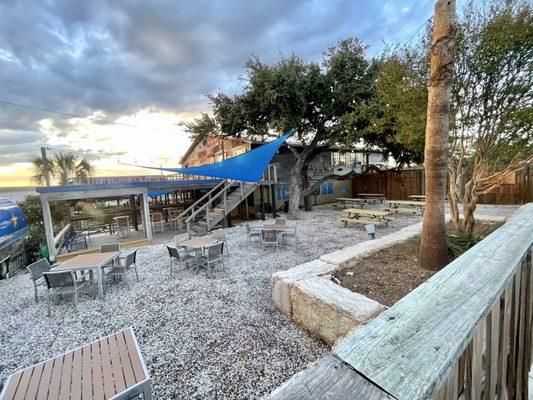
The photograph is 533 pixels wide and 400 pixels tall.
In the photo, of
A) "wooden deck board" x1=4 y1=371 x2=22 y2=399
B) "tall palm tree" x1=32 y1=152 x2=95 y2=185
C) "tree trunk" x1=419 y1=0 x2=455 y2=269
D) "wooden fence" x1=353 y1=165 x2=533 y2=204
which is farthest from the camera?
"tall palm tree" x1=32 y1=152 x2=95 y2=185

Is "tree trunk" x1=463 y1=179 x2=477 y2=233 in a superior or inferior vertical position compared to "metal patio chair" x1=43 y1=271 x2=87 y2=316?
superior

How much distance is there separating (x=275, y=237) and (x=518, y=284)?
5.74 meters

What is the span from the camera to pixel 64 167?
52.2 feet

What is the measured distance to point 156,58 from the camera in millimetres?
8305

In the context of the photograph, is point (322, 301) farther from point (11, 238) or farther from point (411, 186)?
point (411, 186)

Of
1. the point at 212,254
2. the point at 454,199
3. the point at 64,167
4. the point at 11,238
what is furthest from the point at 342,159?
the point at 64,167

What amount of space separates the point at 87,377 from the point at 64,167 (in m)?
19.2

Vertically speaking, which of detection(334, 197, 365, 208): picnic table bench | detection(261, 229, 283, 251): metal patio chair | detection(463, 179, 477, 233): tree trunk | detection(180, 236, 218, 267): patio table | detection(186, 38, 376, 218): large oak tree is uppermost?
detection(186, 38, 376, 218): large oak tree

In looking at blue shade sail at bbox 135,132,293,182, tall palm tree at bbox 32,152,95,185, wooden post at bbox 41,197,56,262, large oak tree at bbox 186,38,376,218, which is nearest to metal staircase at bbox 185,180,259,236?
blue shade sail at bbox 135,132,293,182

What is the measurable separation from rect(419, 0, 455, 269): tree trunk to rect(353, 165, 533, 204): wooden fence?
9710 mm

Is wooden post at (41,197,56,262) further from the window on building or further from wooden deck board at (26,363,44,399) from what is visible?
the window on building

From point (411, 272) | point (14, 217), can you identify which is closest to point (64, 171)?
point (14, 217)

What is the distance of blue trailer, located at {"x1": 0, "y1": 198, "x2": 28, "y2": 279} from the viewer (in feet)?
22.7

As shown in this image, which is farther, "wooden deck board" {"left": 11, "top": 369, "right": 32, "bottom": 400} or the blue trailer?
the blue trailer
